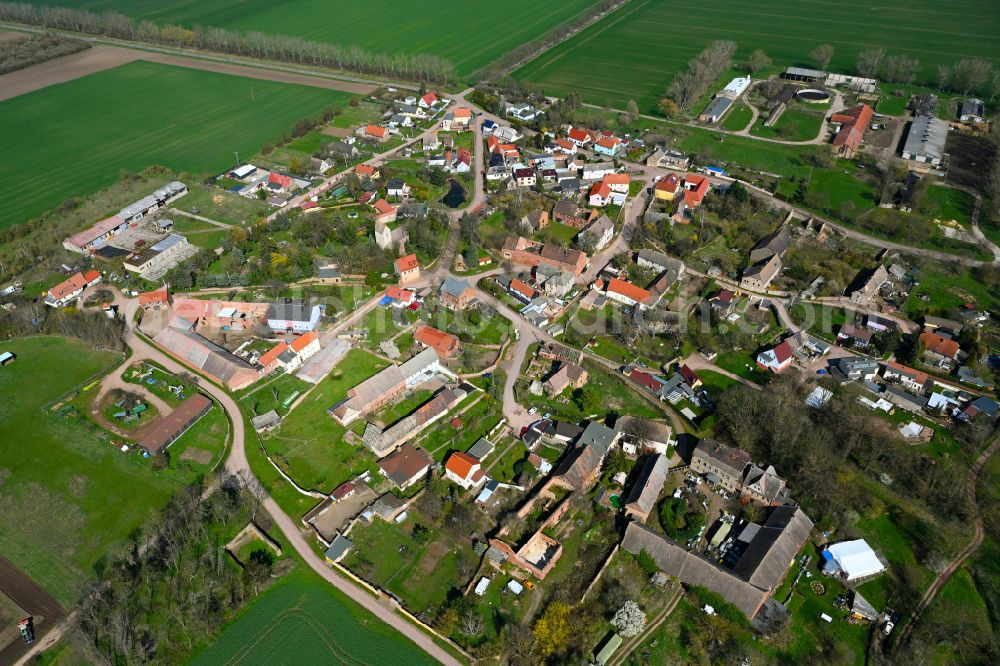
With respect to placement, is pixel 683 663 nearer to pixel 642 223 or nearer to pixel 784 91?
pixel 642 223

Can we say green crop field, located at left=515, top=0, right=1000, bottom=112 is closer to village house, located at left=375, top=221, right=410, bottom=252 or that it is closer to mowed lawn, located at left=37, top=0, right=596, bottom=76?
mowed lawn, located at left=37, top=0, right=596, bottom=76

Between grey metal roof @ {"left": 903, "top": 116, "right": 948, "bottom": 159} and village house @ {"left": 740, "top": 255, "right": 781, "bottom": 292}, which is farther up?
grey metal roof @ {"left": 903, "top": 116, "right": 948, "bottom": 159}

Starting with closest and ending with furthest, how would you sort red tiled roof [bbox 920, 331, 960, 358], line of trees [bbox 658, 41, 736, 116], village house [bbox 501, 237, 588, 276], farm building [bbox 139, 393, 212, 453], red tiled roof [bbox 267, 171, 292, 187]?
farm building [bbox 139, 393, 212, 453] < red tiled roof [bbox 920, 331, 960, 358] < village house [bbox 501, 237, 588, 276] < red tiled roof [bbox 267, 171, 292, 187] < line of trees [bbox 658, 41, 736, 116]

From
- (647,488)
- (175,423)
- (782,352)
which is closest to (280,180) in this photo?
(175,423)

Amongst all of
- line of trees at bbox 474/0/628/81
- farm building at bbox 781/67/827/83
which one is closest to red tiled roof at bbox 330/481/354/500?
line of trees at bbox 474/0/628/81

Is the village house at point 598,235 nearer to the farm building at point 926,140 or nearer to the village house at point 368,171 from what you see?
the village house at point 368,171

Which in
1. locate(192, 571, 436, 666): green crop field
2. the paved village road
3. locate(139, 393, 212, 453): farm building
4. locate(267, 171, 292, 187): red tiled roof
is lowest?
locate(192, 571, 436, 666): green crop field

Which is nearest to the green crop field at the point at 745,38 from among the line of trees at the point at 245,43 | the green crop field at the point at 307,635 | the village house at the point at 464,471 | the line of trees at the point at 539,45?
the line of trees at the point at 539,45
